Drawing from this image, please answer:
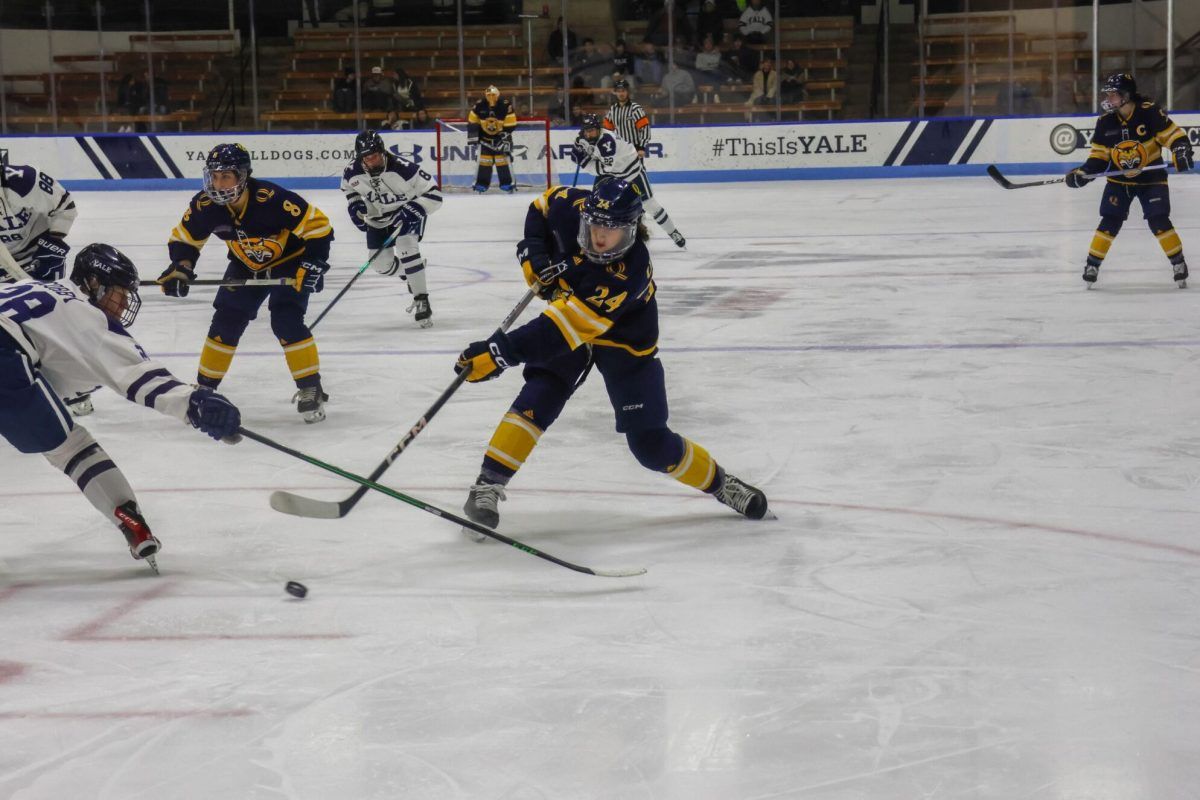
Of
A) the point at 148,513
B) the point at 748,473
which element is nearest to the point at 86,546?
the point at 148,513

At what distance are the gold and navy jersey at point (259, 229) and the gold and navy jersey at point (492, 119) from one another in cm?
1070

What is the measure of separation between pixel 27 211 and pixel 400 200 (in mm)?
2370

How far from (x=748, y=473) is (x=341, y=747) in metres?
2.03

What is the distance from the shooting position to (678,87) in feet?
54.7

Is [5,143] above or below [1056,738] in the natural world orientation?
above

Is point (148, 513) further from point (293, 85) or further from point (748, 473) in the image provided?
point (293, 85)

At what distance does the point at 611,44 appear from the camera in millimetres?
17297

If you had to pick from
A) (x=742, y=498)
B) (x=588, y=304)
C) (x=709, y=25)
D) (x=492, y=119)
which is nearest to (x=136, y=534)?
(x=588, y=304)

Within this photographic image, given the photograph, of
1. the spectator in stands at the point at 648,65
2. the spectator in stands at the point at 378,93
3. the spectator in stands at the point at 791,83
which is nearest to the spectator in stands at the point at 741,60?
the spectator in stands at the point at 791,83

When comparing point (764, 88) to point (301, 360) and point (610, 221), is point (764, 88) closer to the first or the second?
point (301, 360)

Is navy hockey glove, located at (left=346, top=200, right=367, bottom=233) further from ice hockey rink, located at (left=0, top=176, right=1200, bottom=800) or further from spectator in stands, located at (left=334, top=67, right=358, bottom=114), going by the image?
spectator in stands, located at (left=334, top=67, right=358, bottom=114)

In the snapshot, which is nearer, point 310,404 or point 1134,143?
point 310,404

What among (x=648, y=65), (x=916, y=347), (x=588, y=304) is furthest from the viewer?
(x=648, y=65)

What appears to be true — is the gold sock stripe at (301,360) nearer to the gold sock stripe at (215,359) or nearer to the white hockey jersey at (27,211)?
the gold sock stripe at (215,359)
